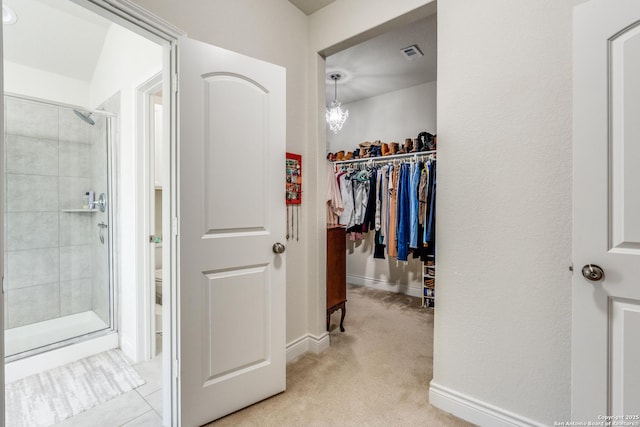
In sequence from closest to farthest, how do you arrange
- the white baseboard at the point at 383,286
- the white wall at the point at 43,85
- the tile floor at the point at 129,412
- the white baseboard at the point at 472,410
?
the white baseboard at the point at 472,410 → the tile floor at the point at 129,412 → the white wall at the point at 43,85 → the white baseboard at the point at 383,286

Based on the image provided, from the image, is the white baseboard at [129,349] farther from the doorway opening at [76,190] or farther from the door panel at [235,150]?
the door panel at [235,150]

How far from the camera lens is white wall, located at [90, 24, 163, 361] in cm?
212

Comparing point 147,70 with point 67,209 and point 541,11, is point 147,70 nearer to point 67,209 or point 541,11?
point 67,209

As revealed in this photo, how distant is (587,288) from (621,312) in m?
0.12

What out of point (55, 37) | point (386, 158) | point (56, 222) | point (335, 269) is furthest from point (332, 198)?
point (55, 37)

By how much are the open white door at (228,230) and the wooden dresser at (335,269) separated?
2.58 ft

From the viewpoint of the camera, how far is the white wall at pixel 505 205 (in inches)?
51.7

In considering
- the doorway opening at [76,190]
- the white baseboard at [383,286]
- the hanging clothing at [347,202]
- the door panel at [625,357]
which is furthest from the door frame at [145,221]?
the white baseboard at [383,286]

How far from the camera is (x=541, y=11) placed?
1.33m

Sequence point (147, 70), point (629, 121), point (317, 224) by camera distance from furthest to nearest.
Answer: point (317, 224) < point (147, 70) < point (629, 121)

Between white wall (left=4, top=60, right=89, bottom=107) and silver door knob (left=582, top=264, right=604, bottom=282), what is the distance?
13.8 feet

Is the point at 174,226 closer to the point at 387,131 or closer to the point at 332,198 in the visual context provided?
the point at 332,198

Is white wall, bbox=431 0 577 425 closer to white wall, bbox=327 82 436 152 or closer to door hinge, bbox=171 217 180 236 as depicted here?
door hinge, bbox=171 217 180 236

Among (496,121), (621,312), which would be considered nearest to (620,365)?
(621,312)
